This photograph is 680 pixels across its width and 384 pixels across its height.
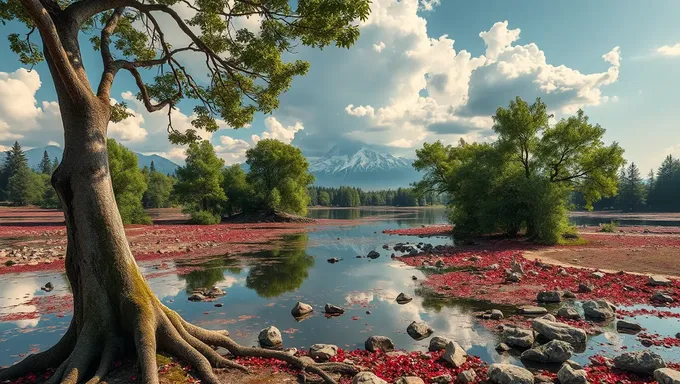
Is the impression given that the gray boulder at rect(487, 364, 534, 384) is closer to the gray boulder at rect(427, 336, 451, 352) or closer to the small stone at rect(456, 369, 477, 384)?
the small stone at rect(456, 369, 477, 384)

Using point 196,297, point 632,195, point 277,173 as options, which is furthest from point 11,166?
point 632,195

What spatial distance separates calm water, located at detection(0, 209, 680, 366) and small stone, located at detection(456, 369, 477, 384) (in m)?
1.69

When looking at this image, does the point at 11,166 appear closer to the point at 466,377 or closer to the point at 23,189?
the point at 23,189

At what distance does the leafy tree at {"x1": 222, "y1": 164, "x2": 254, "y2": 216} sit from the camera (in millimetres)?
82562

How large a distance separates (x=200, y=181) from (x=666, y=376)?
2979 inches

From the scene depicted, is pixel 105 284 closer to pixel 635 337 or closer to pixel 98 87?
pixel 98 87

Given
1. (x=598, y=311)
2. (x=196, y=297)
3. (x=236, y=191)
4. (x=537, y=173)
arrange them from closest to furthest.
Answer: (x=598, y=311) < (x=196, y=297) < (x=537, y=173) < (x=236, y=191)

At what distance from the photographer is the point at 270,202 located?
80000 mm

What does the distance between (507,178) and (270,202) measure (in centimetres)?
5342

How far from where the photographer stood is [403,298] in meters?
17.2

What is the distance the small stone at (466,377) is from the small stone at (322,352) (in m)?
3.49

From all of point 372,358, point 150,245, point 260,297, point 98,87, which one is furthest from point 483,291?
point 150,245

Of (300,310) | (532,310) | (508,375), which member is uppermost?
(508,375)

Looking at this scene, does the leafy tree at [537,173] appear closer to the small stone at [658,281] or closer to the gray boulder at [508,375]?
the small stone at [658,281]
